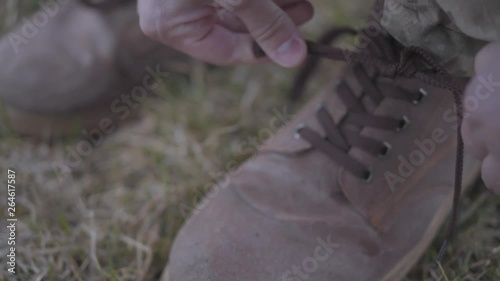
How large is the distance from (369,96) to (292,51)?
0.46ft

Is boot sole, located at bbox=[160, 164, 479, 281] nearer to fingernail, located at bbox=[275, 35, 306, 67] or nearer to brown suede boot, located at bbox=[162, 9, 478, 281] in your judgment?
brown suede boot, located at bbox=[162, 9, 478, 281]

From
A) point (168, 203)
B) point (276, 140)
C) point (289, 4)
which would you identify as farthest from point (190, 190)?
point (289, 4)

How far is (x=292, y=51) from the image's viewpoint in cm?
86

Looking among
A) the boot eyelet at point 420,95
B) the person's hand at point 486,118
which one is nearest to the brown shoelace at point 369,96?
the boot eyelet at point 420,95

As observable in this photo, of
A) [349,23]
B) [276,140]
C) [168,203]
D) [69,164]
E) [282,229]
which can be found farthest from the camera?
[349,23]

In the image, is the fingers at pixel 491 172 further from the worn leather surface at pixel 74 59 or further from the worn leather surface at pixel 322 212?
the worn leather surface at pixel 74 59

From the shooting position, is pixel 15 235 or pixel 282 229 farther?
pixel 15 235

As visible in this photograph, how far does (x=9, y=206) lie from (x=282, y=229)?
482 mm

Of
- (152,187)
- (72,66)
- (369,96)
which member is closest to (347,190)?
(369,96)

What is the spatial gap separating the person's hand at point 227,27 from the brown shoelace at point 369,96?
0.04m

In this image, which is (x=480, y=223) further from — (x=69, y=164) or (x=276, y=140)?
(x=69, y=164)

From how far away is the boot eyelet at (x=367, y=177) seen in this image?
2.91 ft

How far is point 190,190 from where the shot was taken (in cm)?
109

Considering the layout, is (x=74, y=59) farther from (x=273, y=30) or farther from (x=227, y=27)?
(x=273, y=30)
